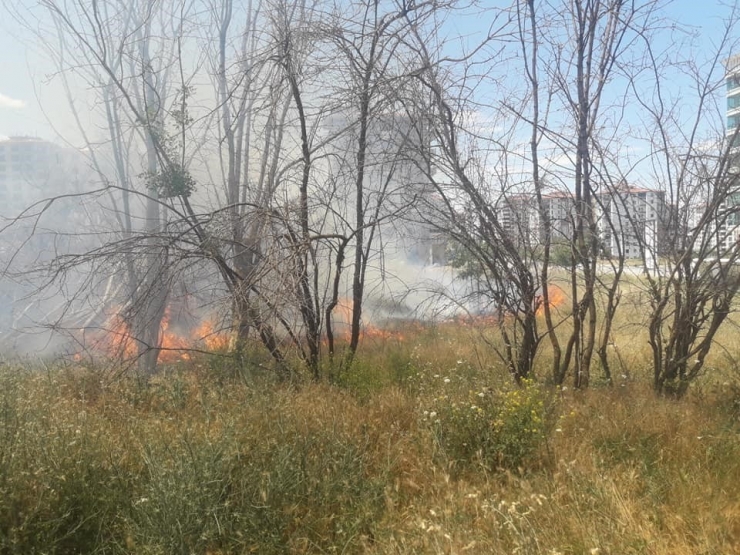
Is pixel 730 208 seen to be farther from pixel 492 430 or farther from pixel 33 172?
pixel 33 172

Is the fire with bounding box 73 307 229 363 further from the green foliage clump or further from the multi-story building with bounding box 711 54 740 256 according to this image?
the multi-story building with bounding box 711 54 740 256

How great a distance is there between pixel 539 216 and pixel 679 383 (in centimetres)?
193

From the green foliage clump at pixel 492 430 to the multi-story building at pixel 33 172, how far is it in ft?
35.5

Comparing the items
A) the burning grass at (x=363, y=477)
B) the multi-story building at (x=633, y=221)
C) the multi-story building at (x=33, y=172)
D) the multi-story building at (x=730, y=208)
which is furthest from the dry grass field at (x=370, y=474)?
the multi-story building at (x=33, y=172)

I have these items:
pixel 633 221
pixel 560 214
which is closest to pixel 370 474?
pixel 560 214

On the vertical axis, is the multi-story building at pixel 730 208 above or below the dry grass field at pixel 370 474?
above

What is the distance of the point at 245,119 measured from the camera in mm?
8703

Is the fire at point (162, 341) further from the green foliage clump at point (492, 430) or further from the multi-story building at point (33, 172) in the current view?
the multi-story building at point (33, 172)

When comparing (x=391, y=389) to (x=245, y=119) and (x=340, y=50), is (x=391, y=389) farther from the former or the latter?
(x=245, y=119)

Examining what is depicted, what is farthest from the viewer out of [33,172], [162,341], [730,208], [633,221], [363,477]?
[33,172]

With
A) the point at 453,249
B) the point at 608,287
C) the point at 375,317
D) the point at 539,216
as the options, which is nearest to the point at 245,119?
the point at 375,317

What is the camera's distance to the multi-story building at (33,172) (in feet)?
38.4

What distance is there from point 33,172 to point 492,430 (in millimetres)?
12171

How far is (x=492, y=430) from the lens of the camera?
3504 millimetres
